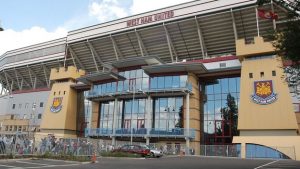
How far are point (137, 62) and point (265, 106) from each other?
19.8 metres

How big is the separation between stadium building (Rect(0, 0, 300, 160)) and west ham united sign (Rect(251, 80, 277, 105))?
115mm

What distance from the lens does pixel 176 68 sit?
4291 cm

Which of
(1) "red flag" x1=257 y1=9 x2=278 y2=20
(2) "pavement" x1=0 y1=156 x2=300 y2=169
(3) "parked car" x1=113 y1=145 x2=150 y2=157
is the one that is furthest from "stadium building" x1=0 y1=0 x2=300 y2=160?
(2) "pavement" x1=0 y1=156 x2=300 y2=169

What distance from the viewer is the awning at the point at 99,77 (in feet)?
157

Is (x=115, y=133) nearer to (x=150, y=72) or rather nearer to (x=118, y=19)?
(x=150, y=72)

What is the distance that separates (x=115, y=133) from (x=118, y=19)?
1976 cm

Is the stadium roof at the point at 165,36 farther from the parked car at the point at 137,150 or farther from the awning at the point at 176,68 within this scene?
→ the parked car at the point at 137,150

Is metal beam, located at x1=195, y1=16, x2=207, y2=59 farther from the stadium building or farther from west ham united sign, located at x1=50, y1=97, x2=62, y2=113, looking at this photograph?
west ham united sign, located at x1=50, y1=97, x2=62, y2=113

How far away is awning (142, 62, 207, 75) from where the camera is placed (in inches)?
1633

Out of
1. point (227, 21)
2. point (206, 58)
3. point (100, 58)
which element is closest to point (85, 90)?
point (100, 58)

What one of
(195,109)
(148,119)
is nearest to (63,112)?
(148,119)

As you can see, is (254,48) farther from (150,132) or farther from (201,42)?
(150,132)

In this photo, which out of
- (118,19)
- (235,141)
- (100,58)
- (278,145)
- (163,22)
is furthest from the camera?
(100,58)

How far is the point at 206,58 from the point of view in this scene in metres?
45.4
